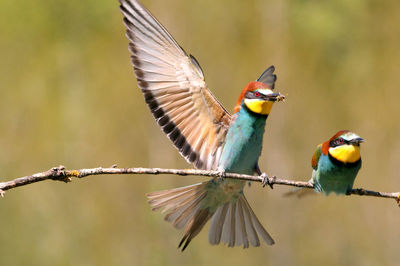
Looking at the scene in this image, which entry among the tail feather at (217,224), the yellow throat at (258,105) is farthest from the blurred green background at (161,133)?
the yellow throat at (258,105)

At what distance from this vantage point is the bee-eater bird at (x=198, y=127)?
2645 mm

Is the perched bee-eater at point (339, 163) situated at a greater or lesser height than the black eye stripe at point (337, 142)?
lesser

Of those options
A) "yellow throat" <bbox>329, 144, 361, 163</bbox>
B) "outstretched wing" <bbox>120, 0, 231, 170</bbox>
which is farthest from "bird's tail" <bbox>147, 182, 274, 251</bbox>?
"yellow throat" <bbox>329, 144, 361, 163</bbox>

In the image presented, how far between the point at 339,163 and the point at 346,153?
5 centimetres

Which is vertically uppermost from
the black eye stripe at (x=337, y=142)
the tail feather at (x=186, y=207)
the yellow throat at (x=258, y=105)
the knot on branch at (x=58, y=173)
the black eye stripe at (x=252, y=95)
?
the black eye stripe at (x=252, y=95)

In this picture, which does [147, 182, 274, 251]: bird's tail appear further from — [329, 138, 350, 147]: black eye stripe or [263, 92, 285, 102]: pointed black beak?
[329, 138, 350, 147]: black eye stripe

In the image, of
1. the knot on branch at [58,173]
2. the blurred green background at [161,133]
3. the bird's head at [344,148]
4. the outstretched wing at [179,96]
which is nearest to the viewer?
the knot on branch at [58,173]

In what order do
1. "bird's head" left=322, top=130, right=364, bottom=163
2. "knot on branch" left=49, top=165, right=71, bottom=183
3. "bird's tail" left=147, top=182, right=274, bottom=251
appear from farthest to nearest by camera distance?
"bird's tail" left=147, top=182, right=274, bottom=251 → "bird's head" left=322, top=130, right=364, bottom=163 → "knot on branch" left=49, top=165, right=71, bottom=183

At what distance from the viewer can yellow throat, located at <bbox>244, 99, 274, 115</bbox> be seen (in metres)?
2.63

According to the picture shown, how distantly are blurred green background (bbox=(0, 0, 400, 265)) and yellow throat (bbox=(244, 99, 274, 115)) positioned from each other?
54.7 inches

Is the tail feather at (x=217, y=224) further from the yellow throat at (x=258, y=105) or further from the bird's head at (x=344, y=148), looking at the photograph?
the bird's head at (x=344, y=148)

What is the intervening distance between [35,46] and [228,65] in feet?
5.14

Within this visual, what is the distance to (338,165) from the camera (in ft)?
7.66

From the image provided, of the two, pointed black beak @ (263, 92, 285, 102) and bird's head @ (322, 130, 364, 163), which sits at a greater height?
pointed black beak @ (263, 92, 285, 102)
